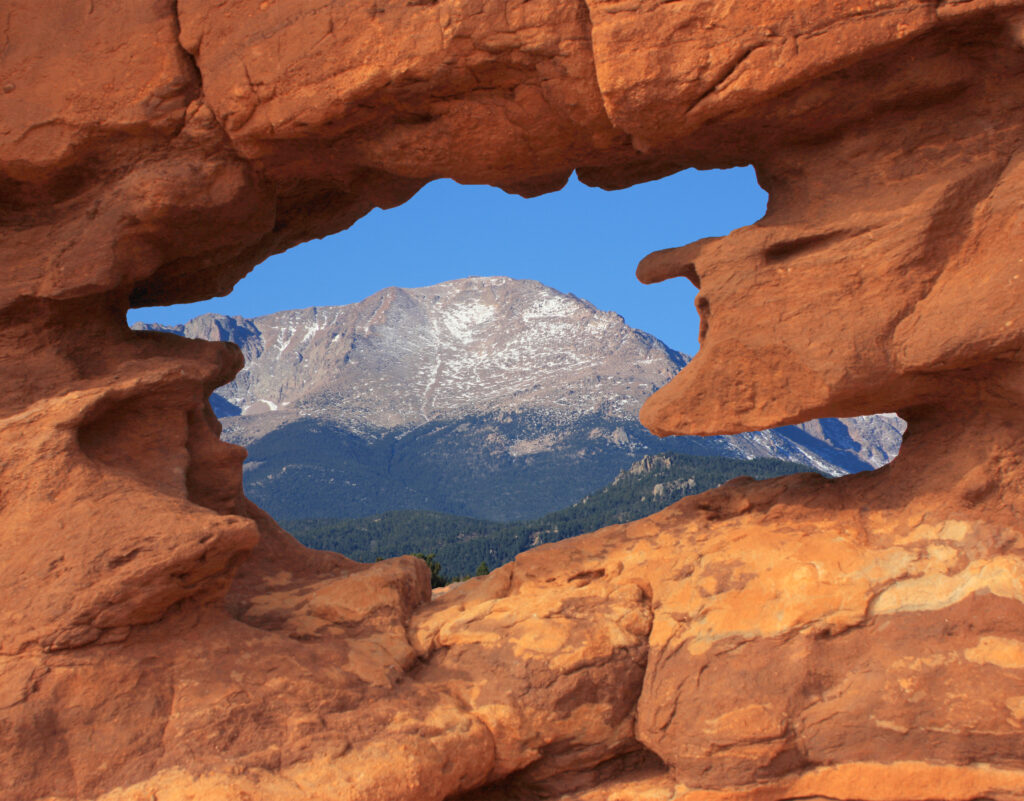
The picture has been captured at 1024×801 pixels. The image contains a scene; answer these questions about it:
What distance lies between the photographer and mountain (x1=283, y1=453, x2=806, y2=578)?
167 feet

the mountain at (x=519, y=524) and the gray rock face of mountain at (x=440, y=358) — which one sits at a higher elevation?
the gray rock face of mountain at (x=440, y=358)

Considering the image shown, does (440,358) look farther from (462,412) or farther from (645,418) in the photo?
(645,418)

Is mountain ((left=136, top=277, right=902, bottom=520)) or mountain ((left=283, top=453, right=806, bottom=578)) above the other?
mountain ((left=136, top=277, right=902, bottom=520))

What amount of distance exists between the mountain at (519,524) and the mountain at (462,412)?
29650 millimetres

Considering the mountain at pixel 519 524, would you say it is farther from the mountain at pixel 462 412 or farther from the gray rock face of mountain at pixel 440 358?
the gray rock face of mountain at pixel 440 358

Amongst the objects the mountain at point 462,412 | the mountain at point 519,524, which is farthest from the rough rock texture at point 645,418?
the mountain at point 462,412

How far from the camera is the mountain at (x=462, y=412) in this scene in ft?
315

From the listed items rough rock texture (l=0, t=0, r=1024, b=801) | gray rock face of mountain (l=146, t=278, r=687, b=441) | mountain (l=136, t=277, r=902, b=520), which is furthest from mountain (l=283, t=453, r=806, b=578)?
gray rock face of mountain (l=146, t=278, r=687, b=441)

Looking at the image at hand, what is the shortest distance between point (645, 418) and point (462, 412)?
344 ft

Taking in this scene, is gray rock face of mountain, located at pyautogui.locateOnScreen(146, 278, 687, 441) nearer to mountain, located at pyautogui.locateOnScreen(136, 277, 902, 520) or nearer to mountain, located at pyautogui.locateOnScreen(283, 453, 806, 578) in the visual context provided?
mountain, located at pyautogui.locateOnScreen(136, 277, 902, 520)

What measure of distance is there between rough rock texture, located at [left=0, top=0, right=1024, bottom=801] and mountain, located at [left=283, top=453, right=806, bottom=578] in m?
37.1

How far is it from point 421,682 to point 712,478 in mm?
45379

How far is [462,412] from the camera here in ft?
374

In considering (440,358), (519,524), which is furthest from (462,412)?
(519,524)
